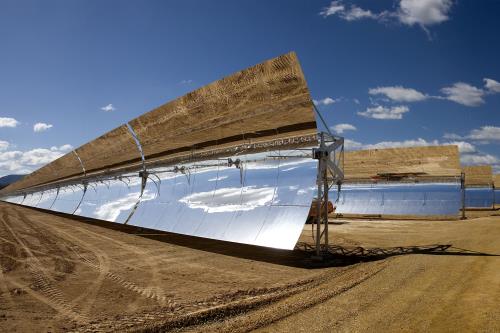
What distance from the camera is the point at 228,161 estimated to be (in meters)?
16.1

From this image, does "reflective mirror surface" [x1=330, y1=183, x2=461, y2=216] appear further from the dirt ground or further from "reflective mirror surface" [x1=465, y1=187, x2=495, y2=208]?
"reflective mirror surface" [x1=465, y1=187, x2=495, y2=208]

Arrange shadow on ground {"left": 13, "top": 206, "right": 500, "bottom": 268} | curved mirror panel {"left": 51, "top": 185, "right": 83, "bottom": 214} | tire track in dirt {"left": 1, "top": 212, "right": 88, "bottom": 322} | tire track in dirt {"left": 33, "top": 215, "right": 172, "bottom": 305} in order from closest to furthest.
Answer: tire track in dirt {"left": 1, "top": 212, "right": 88, "bottom": 322} < tire track in dirt {"left": 33, "top": 215, "right": 172, "bottom": 305} < shadow on ground {"left": 13, "top": 206, "right": 500, "bottom": 268} < curved mirror panel {"left": 51, "top": 185, "right": 83, "bottom": 214}

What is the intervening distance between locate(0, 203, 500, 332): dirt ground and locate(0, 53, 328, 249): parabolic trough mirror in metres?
1.37

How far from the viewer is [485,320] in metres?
5.86

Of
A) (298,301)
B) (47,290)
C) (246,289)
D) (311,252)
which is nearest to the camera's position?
(298,301)

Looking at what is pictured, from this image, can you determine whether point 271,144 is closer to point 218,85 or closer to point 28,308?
point 218,85

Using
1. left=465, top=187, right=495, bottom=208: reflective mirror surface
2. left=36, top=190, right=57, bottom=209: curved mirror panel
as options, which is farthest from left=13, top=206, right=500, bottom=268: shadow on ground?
left=465, top=187, right=495, bottom=208: reflective mirror surface

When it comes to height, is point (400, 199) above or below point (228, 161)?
below

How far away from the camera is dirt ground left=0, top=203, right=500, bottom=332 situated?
19.9ft

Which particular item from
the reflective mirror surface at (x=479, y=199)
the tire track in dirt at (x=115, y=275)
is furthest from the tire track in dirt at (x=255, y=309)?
the reflective mirror surface at (x=479, y=199)

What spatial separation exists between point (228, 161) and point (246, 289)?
8334 millimetres

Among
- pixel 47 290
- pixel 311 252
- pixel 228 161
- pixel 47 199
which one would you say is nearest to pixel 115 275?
pixel 47 290

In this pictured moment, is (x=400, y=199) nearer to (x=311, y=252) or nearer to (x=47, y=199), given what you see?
(x=311, y=252)

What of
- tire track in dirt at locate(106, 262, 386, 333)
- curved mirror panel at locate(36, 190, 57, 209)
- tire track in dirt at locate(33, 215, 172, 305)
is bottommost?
tire track in dirt at locate(33, 215, 172, 305)
